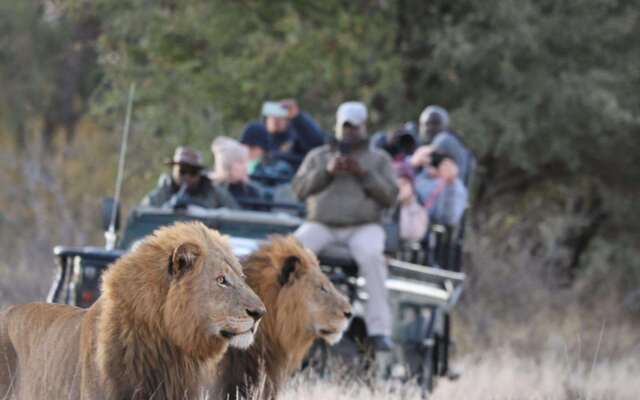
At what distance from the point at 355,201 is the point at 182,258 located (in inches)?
204

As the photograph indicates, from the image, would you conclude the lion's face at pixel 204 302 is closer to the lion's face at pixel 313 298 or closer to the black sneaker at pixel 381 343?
the lion's face at pixel 313 298

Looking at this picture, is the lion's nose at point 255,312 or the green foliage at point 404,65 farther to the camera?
the green foliage at point 404,65

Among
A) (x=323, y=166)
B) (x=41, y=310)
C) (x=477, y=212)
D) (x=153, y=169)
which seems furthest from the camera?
(x=477, y=212)

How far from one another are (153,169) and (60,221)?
1.50 m

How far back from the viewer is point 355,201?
1188cm

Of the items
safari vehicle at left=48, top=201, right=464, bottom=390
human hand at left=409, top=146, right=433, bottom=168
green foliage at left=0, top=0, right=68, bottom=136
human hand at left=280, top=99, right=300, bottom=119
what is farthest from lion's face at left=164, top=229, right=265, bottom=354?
green foliage at left=0, top=0, right=68, bottom=136

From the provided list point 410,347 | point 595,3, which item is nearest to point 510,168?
point 595,3

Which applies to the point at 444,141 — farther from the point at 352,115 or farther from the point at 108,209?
the point at 108,209

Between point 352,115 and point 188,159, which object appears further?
point 188,159

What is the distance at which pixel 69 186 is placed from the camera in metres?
24.4

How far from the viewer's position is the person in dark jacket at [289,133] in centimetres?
1507

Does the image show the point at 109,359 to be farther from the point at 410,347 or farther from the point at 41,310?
the point at 410,347

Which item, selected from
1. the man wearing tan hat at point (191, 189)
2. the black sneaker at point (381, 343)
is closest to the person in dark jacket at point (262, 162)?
the man wearing tan hat at point (191, 189)

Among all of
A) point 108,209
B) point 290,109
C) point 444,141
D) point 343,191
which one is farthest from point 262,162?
point 108,209
